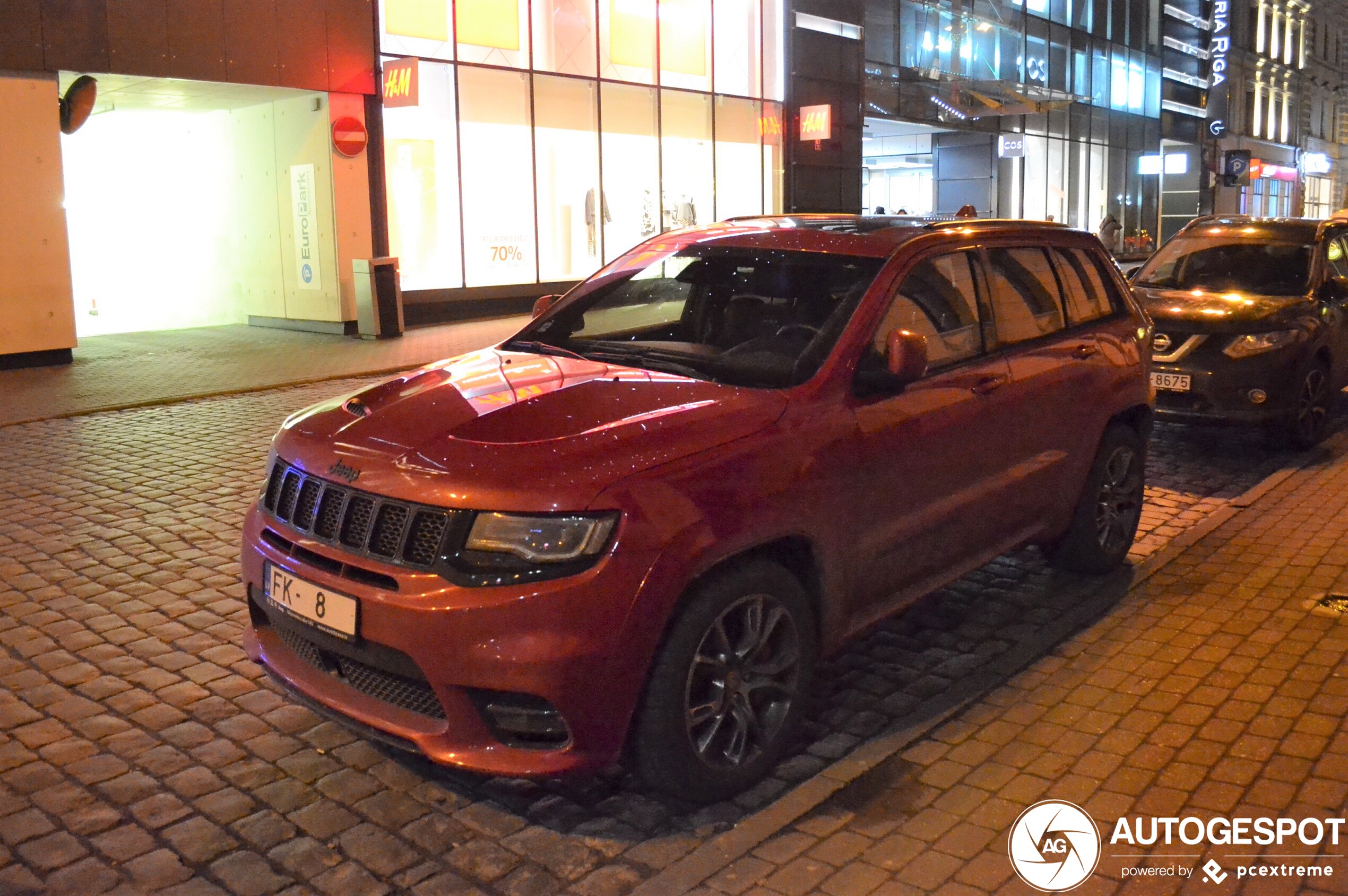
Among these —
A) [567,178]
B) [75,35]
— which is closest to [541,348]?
→ [75,35]

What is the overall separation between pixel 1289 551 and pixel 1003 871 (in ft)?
13.7

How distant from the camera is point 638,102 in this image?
23547 millimetres

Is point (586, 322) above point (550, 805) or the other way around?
above

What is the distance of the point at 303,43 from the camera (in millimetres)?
17562

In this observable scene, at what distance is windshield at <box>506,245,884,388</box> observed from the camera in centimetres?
441

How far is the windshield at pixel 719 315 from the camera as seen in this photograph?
4.41 metres

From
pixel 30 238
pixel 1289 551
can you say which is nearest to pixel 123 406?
pixel 30 238

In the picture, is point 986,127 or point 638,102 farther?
point 986,127

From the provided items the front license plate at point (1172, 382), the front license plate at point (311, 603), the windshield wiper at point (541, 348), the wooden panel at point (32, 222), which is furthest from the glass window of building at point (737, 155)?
the front license plate at point (311, 603)

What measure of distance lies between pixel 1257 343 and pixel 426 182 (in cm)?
1433

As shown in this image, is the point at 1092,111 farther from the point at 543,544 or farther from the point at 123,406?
the point at 543,544

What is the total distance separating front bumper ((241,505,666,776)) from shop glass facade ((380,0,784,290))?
55.7 ft

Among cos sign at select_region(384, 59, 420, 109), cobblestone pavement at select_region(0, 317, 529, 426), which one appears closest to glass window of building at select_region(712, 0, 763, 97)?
cobblestone pavement at select_region(0, 317, 529, 426)

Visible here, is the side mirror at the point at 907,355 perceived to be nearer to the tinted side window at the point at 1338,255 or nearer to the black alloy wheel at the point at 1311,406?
the black alloy wheel at the point at 1311,406
